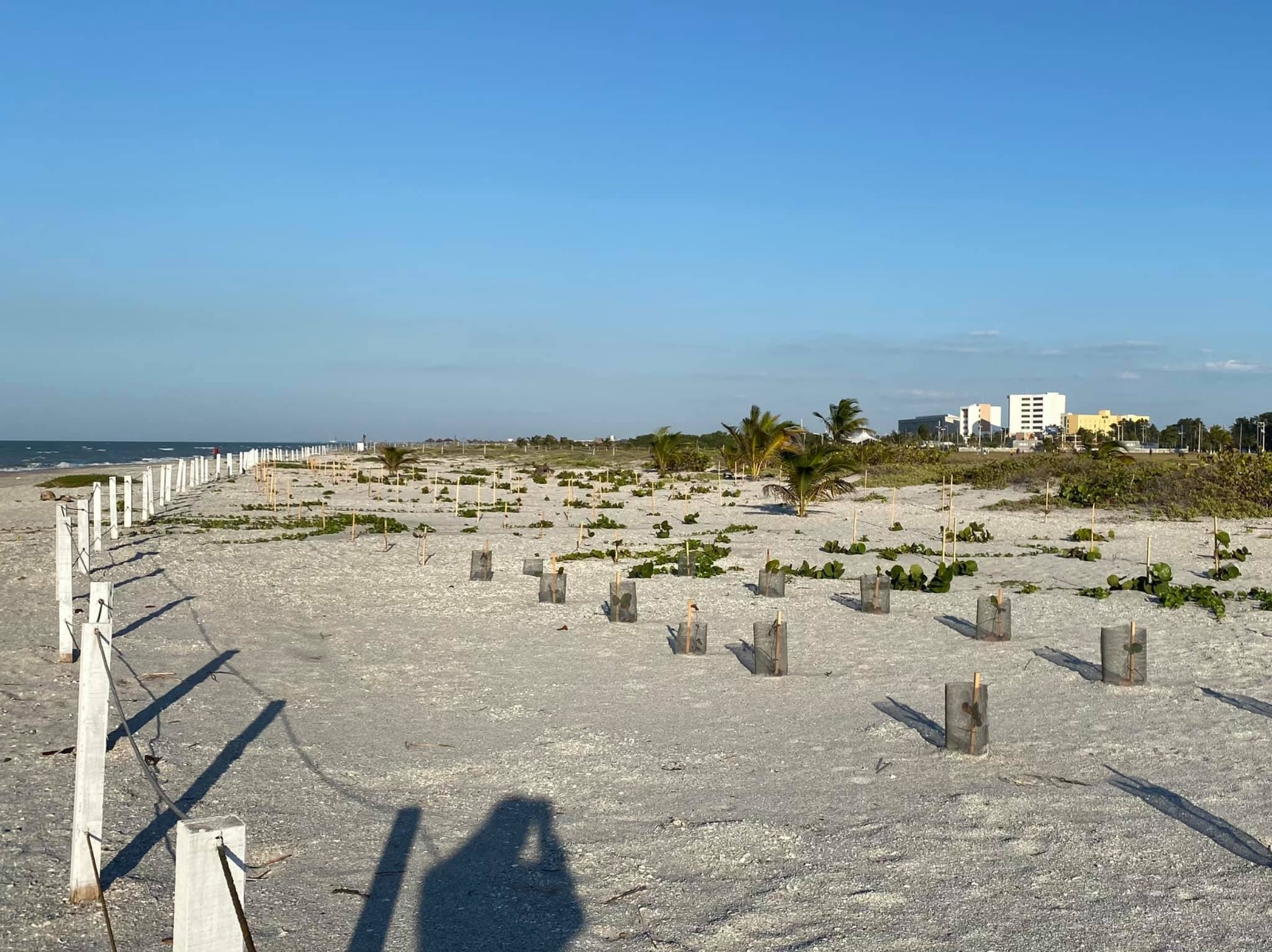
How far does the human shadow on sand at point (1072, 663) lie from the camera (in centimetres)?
1015

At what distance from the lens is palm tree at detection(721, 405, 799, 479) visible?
40.1 meters

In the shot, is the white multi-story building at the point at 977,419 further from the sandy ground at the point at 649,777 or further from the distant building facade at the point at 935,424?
the sandy ground at the point at 649,777

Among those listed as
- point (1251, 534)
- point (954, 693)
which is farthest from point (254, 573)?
point (1251, 534)

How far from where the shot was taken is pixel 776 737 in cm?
812

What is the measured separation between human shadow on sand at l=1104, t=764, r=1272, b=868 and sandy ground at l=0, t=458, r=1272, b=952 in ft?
0.09

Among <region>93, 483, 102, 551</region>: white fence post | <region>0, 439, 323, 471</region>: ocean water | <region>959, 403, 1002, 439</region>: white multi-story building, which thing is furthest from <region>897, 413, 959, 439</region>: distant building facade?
<region>93, 483, 102, 551</region>: white fence post

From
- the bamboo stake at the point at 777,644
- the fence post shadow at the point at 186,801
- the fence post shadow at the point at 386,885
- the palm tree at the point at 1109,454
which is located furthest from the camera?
the palm tree at the point at 1109,454

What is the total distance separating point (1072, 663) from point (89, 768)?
363 inches

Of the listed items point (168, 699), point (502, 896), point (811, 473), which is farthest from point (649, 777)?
point (811, 473)

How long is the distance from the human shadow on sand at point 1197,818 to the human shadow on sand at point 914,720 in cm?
120

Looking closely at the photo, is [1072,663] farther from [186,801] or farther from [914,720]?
[186,801]

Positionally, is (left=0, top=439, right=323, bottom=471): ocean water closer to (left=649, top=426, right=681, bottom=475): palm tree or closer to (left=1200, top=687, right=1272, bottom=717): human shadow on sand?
(left=649, top=426, right=681, bottom=475): palm tree

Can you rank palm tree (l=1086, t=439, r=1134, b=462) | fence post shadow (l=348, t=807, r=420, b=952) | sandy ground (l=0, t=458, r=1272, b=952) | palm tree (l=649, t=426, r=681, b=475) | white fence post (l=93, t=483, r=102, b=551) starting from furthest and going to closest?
palm tree (l=649, t=426, r=681, b=475) < palm tree (l=1086, t=439, r=1134, b=462) < white fence post (l=93, t=483, r=102, b=551) < sandy ground (l=0, t=458, r=1272, b=952) < fence post shadow (l=348, t=807, r=420, b=952)

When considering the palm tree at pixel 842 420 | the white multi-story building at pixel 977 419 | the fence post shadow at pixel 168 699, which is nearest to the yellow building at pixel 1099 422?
the white multi-story building at pixel 977 419
